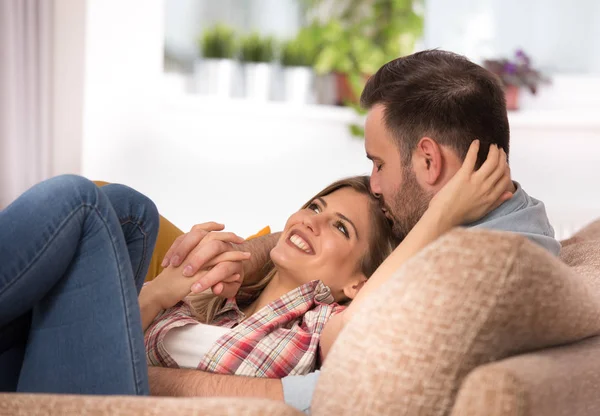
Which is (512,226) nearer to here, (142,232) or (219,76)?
(142,232)

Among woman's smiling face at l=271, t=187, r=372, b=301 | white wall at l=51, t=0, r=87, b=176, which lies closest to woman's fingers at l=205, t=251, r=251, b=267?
woman's smiling face at l=271, t=187, r=372, b=301

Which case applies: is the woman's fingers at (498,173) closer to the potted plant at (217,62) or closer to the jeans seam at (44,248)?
the jeans seam at (44,248)

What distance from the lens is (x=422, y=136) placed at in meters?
1.94

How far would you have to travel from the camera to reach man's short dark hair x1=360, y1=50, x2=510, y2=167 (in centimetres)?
190

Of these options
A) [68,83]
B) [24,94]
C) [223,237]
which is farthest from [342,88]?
[223,237]

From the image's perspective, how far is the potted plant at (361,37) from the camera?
459cm

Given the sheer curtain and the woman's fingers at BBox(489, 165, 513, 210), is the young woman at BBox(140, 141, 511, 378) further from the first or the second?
the sheer curtain

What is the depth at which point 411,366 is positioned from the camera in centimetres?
111

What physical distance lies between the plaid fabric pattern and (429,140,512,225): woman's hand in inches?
13.1

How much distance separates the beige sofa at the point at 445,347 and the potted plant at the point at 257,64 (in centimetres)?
382

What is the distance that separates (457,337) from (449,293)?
6 centimetres

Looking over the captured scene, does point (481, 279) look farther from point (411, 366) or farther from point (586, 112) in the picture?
point (586, 112)

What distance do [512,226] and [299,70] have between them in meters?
3.31

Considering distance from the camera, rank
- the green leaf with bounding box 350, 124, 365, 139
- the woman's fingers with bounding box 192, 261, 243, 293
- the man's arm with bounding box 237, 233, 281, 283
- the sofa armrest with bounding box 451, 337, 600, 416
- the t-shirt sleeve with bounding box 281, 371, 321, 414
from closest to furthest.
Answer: the sofa armrest with bounding box 451, 337, 600, 416 < the t-shirt sleeve with bounding box 281, 371, 321, 414 < the woman's fingers with bounding box 192, 261, 243, 293 < the man's arm with bounding box 237, 233, 281, 283 < the green leaf with bounding box 350, 124, 365, 139
